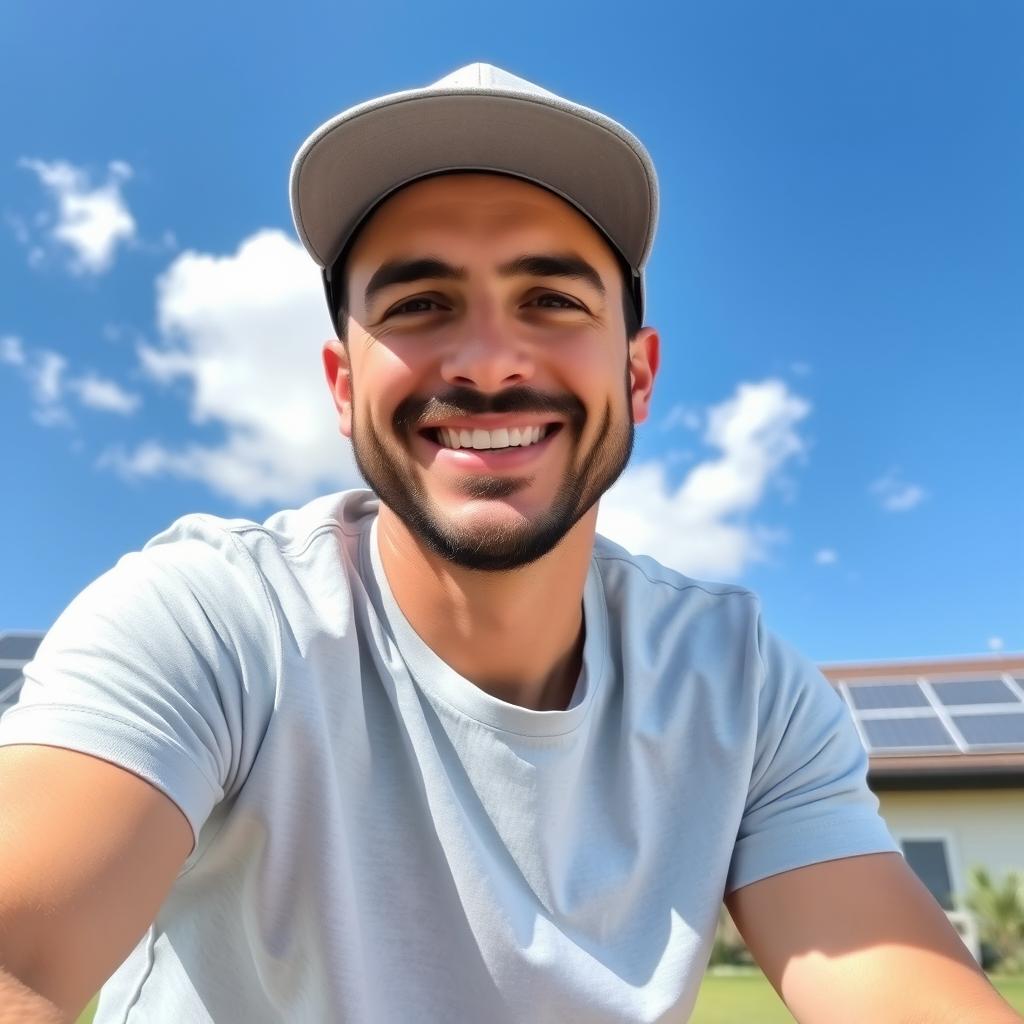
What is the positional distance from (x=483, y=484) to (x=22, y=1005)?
45.7 inches

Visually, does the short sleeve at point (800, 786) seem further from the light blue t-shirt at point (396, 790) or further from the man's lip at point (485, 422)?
the man's lip at point (485, 422)

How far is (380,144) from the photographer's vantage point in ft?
6.54

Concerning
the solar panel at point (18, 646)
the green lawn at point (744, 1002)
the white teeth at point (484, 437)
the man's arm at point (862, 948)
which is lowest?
the green lawn at point (744, 1002)

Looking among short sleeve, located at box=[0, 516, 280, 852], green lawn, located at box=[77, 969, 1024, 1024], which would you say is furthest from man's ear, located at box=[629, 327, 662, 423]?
green lawn, located at box=[77, 969, 1024, 1024]

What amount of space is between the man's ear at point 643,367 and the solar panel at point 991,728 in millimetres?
9600

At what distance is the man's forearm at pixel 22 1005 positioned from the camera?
A: 102 centimetres

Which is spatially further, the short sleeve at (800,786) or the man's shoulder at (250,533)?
the short sleeve at (800,786)

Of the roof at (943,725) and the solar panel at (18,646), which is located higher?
the solar panel at (18,646)

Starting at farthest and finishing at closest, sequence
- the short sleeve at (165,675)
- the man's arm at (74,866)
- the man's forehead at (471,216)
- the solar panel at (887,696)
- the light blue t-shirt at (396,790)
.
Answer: the solar panel at (887,696) → the man's forehead at (471,216) → the light blue t-shirt at (396,790) → the short sleeve at (165,675) → the man's arm at (74,866)

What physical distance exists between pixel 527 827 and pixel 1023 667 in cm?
1276

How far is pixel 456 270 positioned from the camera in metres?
1.90

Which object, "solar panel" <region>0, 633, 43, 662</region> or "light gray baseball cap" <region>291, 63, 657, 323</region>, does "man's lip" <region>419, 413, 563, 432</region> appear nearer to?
"light gray baseball cap" <region>291, 63, 657, 323</region>

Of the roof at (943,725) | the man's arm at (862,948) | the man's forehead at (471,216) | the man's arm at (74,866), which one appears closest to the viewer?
the man's arm at (74,866)

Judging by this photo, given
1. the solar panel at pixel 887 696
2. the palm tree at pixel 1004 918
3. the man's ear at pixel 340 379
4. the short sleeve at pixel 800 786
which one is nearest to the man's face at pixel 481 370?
the man's ear at pixel 340 379
